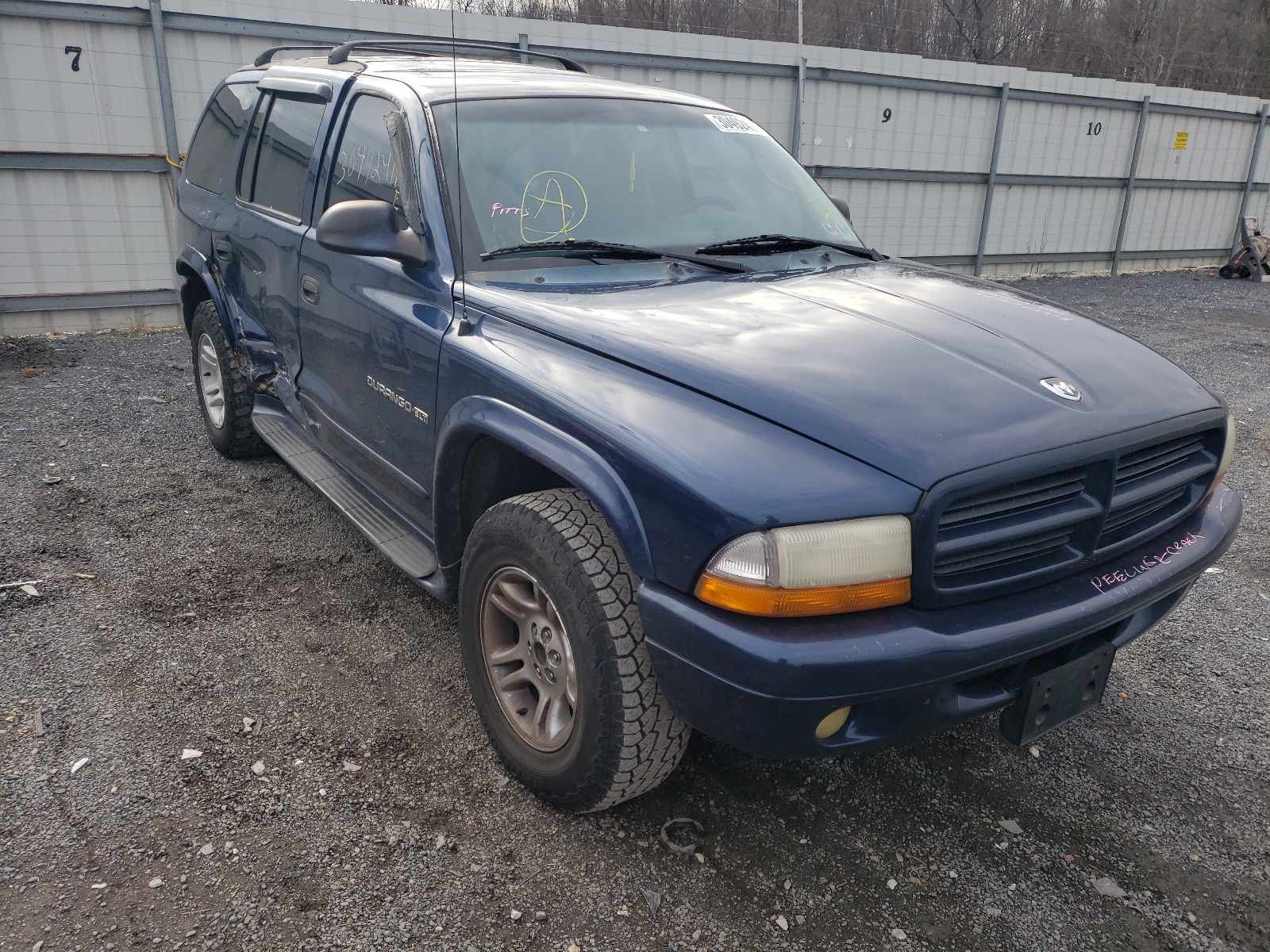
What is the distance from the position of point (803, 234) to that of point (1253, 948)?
2.48m

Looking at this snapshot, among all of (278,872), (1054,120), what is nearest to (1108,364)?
(278,872)

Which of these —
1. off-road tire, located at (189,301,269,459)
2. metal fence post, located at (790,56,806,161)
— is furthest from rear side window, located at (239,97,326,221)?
metal fence post, located at (790,56,806,161)

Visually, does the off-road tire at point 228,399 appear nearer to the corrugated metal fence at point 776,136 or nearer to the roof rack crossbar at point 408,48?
the roof rack crossbar at point 408,48

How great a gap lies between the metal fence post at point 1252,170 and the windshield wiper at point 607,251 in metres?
16.6

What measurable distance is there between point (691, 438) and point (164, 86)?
27.5 feet

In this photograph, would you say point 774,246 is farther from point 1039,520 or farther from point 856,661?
point 856,661

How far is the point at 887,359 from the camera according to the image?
86.7 inches

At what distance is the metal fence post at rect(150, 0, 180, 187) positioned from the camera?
7.94 metres

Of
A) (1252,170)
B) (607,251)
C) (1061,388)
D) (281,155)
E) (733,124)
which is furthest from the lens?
(1252,170)

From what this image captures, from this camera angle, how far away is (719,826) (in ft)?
7.88

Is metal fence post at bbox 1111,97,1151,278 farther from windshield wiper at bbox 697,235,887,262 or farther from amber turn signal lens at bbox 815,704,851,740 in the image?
amber turn signal lens at bbox 815,704,851,740

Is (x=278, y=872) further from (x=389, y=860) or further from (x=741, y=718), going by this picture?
(x=741, y=718)

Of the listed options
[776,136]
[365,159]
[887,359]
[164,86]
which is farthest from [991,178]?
[887,359]

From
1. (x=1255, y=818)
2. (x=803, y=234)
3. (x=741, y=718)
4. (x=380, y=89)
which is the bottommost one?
(x=1255, y=818)
